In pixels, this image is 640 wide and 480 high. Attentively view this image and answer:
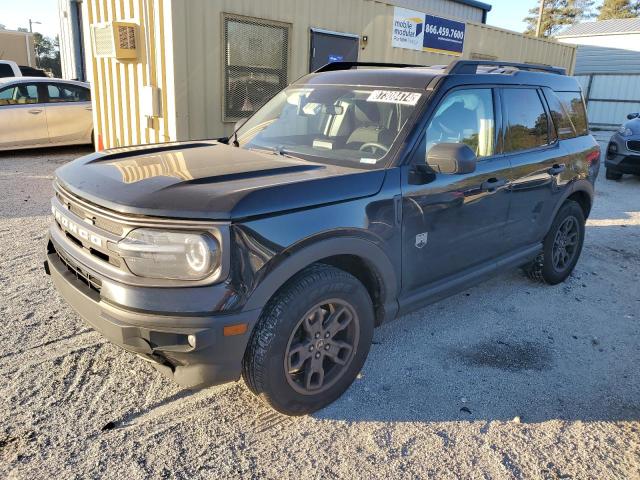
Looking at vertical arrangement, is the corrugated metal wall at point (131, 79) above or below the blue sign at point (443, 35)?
below

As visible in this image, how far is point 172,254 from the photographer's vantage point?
235 cm

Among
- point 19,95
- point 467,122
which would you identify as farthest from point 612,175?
point 19,95

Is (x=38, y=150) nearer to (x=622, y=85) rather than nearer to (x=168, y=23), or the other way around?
(x=168, y=23)

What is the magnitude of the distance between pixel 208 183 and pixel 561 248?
11.9 feet

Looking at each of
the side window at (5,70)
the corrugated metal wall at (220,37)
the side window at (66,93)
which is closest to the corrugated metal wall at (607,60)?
the corrugated metal wall at (220,37)

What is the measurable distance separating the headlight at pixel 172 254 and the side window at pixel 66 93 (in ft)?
30.8

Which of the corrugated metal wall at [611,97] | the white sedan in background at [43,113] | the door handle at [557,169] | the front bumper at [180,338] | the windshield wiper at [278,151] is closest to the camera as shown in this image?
the front bumper at [180,338]

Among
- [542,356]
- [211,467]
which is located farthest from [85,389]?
[542,356]

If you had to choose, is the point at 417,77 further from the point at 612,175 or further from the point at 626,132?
the point at 612,175

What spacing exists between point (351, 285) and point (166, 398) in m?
1.22

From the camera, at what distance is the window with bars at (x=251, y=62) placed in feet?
22.8

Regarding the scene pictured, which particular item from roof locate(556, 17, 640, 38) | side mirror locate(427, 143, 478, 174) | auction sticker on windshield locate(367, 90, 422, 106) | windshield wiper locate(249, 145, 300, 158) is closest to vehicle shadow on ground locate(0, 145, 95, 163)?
windshield wiper locate(249, 145, 300, 158)

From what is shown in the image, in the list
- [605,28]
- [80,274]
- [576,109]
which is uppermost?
[605,28]

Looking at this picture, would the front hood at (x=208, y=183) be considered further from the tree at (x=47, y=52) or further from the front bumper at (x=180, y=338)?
the tree at (x=47, y=52)
